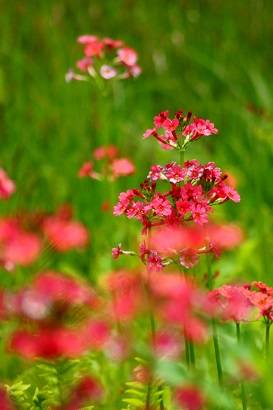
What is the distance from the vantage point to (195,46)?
449 centimetres

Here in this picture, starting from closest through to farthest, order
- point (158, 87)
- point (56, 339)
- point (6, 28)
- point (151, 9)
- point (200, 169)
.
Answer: point (56, 339) → point (200, 169) → point (158, 87) → point (6, 28) → point (151, 9)

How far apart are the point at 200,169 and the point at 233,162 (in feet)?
7.62

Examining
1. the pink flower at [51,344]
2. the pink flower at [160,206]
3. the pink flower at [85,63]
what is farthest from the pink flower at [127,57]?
the pink flower at [51,344]

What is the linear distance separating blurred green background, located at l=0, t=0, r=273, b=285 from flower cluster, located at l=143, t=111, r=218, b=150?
940 millimetres

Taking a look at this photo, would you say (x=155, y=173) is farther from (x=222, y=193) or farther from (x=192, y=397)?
(x=192, y=397)

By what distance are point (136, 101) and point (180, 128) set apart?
9.93 ft

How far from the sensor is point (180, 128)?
3.88ft

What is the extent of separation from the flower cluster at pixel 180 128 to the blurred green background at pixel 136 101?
94 cm

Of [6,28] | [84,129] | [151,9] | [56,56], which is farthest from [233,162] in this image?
[151,9]

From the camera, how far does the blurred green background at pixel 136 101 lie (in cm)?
279

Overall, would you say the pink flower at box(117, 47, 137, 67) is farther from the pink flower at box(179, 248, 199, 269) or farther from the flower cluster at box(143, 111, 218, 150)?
the pink flower at box(179, 248, 199, 269)

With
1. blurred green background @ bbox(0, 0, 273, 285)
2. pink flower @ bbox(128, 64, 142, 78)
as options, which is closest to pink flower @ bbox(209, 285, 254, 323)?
pink flower @ bbox(128, 64, 142, 78)

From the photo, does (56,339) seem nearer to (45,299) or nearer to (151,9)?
(45,299)

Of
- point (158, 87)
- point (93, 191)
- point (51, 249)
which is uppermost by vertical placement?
point (158, 87)
